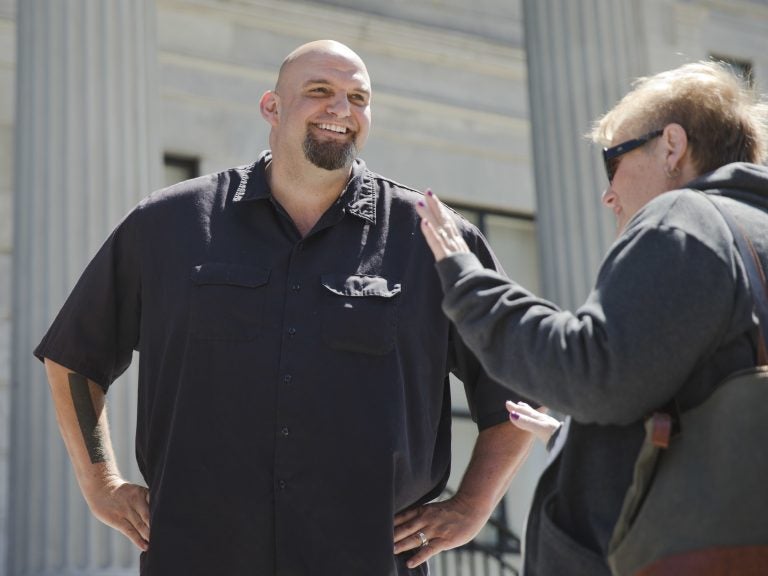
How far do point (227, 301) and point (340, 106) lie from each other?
2.13 ft

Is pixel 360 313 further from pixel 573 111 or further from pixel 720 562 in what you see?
pixel 573 111

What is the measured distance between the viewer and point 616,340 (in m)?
2.82

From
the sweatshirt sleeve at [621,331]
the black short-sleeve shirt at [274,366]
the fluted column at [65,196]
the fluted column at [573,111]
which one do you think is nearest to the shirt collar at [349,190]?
the black short-sleeve shirt at [274,366]

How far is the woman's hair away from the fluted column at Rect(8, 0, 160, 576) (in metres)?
4.87

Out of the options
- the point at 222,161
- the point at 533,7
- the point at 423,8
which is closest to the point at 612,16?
the point at 533,7

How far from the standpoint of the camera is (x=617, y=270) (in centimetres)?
291

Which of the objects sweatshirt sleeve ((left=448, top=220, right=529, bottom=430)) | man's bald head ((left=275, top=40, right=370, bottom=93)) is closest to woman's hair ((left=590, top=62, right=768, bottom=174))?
sweatshirt sleeve ((left=448, top=220, right=529, bottom=430))

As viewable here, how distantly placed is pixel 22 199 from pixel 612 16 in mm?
4277

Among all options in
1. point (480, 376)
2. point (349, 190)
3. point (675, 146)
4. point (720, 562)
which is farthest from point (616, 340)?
point (349, 190)

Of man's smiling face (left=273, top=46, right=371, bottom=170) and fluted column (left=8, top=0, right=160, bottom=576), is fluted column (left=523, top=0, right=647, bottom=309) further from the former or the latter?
man's smiling face (left=273, top=46, right=371, bottom=170)

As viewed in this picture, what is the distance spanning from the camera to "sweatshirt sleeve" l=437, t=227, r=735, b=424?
2.81 metres

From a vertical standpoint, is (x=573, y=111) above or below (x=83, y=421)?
above

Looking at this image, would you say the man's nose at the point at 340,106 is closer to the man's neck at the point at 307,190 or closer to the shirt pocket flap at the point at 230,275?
the man's neck at the point at 307,190

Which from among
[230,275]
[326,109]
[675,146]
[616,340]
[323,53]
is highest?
[323,53]
